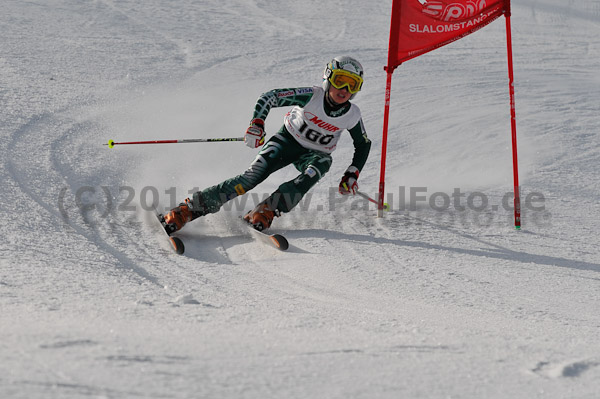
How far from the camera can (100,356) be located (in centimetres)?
207

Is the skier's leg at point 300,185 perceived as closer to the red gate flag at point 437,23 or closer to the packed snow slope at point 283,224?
the packed snow slope at point 283,224

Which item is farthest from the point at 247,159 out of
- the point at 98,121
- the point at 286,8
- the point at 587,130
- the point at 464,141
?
the point at 286,8

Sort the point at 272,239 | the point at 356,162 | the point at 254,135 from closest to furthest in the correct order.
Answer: the point at 272,239
the point at 254,135
the point at 356,162

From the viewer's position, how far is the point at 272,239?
466 cm

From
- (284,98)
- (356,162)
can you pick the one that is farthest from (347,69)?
(356,162)

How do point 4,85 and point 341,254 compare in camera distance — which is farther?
point 4,85

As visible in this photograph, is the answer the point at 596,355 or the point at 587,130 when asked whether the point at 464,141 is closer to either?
the point at 587,130

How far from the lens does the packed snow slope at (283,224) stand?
2.20 m

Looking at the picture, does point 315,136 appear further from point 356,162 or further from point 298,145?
point 356,162

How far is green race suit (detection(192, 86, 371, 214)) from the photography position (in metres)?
5.10

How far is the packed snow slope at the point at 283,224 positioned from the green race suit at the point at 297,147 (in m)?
0.29

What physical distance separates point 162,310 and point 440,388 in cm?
136

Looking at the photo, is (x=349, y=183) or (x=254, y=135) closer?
(x=254, y=135)

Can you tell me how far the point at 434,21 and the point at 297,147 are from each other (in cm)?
156
